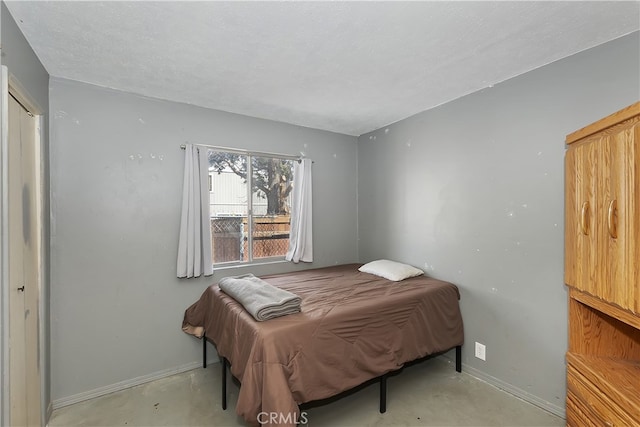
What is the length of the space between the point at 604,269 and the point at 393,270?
167cm

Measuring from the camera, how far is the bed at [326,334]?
1.62 meters

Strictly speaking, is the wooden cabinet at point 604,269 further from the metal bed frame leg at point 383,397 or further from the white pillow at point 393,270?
the white pillow at point 393,270

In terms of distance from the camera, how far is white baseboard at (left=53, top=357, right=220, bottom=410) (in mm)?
2195

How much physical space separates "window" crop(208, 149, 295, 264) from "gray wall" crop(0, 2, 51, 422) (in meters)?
1.17

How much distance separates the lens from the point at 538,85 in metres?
2.10

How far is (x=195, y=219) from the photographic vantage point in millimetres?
2643

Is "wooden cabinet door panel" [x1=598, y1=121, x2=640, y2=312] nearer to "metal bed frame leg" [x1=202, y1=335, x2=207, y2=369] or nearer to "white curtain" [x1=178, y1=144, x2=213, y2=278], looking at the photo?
"white curtain" [x1=178, y1=144, x2=213, y2=278]

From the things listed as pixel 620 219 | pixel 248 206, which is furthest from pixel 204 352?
pixel 620 219

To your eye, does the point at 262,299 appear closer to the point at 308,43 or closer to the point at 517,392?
the point at 308,43

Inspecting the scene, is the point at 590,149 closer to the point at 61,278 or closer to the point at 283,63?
the point at 283,63

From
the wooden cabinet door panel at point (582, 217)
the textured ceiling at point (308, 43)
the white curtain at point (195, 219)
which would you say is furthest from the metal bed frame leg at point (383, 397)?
the textured ceiling at point (308, 43)

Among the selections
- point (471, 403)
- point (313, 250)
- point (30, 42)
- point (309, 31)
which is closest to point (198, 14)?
point (309, 31)

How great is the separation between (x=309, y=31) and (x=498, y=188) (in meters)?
1.82

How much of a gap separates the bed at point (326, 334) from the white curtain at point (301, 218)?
1.65ft
